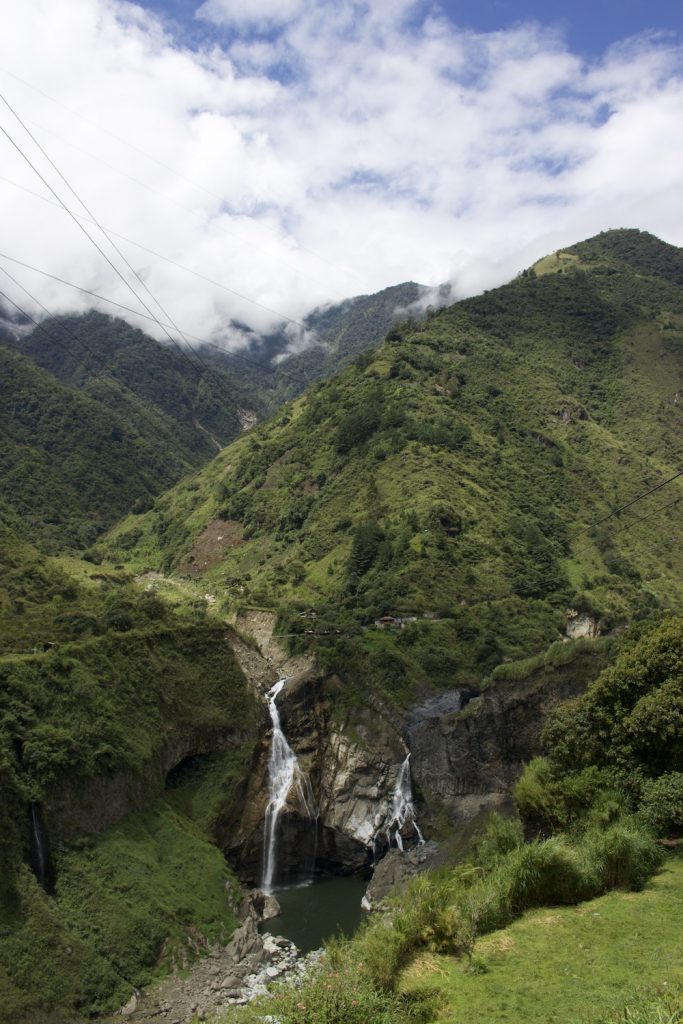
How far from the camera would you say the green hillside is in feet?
232

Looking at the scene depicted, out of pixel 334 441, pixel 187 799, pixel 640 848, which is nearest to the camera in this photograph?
pixel 640 848

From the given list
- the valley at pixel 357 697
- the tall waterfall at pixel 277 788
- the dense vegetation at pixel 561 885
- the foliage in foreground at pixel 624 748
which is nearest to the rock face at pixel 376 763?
the valley at pixel 357 697

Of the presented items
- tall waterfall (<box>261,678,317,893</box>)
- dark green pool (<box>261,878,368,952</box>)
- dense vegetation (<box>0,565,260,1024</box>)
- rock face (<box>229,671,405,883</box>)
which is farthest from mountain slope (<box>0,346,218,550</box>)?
dark green pool (<box>261,878,368,952</box>)

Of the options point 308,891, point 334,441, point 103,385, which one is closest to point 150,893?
point 308,891

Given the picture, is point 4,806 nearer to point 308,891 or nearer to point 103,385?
point 308,891

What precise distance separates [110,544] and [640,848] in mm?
99798

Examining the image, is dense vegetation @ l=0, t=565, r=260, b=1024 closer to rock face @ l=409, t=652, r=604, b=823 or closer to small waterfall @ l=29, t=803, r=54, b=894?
small waterfall @ l=29, t=803, r=54, b=894

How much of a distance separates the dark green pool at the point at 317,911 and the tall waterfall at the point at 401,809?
131 inches

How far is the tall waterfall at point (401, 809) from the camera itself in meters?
45.3

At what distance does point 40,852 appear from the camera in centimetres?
3262

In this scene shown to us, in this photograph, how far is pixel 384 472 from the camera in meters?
92.2

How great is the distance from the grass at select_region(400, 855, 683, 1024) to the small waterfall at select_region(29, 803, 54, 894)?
21475mm

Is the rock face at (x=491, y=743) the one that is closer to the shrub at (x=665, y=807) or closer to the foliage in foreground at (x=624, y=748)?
the foliage in foreground at (x=624, y=748)

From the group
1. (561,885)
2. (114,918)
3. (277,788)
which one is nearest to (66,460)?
(277,788)
